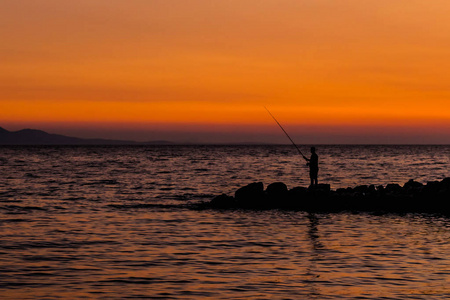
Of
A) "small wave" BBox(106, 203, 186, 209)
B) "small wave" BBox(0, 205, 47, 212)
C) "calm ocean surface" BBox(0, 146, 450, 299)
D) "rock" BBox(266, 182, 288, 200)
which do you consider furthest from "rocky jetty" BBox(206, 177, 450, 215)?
"small wave" BBox(0, 205, 47, 212)

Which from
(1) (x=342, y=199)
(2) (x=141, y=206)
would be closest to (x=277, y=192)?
(1) (x=342, y=199)

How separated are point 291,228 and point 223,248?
160 inches

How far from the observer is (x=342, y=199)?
24703 mm

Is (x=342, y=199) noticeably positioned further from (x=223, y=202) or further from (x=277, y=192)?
(x=223, y=202)

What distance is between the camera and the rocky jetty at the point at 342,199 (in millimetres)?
24047

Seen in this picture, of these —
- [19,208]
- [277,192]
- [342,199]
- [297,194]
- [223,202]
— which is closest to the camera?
[19,208]

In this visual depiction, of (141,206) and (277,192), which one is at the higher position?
(277,192)

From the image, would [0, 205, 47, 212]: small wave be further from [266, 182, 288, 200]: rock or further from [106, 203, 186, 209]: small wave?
[266, 182, 288, 200]: rock

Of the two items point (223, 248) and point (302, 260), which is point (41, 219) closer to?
point (223, 248)

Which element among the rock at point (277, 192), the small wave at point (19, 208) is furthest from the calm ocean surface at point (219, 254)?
the rock at point (277, 192)

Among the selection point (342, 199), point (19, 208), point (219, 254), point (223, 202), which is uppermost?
point (342, 199)

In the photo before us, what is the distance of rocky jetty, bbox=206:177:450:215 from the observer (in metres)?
24.0

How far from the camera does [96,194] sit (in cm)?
3181

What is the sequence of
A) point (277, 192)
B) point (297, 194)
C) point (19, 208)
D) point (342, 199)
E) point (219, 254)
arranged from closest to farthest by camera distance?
1. point (219, 254)
2. point (19, 208)
3. point (342, 199)
4. point (297, 194)
5. point (277, 192)
